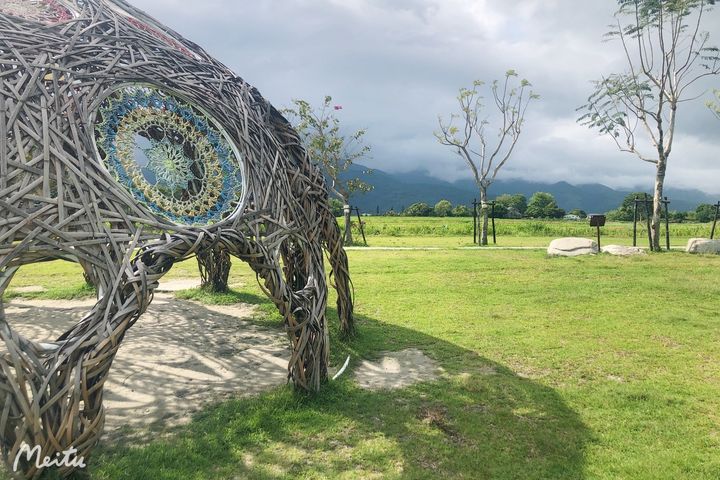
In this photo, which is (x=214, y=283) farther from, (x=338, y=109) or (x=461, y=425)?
(x=338, y=109)

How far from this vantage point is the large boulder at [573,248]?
16.8 meters

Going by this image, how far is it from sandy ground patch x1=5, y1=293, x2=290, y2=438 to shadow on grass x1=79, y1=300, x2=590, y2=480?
0.48 meters

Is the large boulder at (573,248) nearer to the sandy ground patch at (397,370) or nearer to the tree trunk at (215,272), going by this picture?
the tree trunk at (215,272)

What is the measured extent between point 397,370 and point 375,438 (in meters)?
1.83

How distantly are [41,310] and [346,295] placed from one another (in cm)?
652

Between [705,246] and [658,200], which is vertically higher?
[658,200]

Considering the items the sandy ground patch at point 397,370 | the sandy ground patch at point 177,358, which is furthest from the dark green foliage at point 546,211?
the sandy ground patch at point 397,370

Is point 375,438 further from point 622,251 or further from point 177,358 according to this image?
point 622,251

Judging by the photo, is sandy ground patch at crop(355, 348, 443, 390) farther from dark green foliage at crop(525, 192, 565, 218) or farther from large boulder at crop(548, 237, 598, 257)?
dark green foliage at crop(525, 192, 565, 218)

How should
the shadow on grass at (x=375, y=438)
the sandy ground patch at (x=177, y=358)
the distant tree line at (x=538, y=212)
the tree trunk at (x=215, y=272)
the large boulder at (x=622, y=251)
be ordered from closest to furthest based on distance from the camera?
the shadow on grass at (x=375, y=438)
the sandy ground patch at (x=177, y=358)
the tree trunk at (x=215, y=272)
the large boulder at (x=622, y=251)
the distant tree line at (x=538, y=212)

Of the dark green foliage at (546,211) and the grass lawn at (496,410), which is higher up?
the dark green foliage at (546,211)

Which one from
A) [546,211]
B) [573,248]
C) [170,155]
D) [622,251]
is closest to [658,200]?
[622,251]

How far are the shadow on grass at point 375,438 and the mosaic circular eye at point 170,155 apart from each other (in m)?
1.95

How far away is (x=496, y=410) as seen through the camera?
16.0ft
